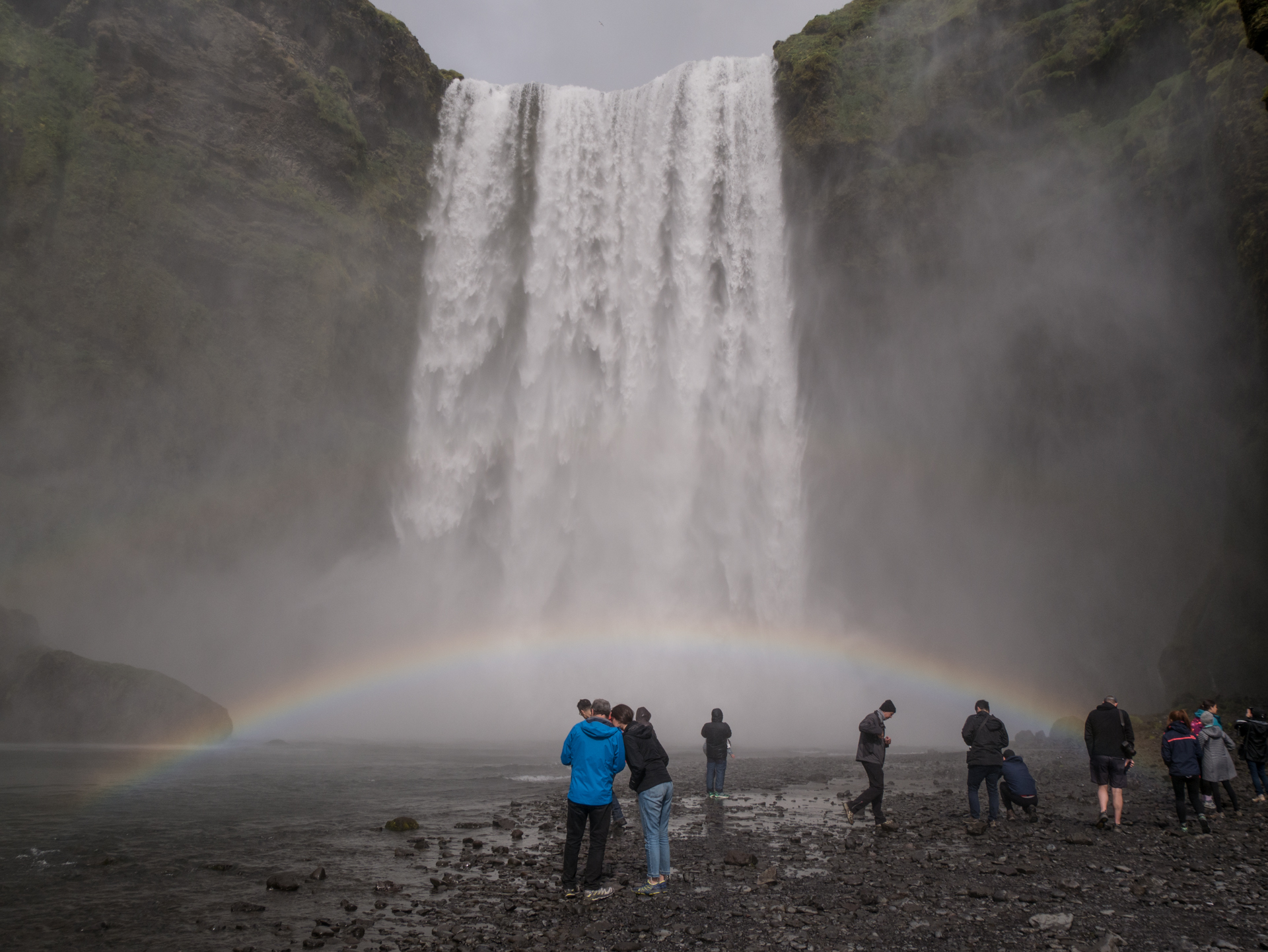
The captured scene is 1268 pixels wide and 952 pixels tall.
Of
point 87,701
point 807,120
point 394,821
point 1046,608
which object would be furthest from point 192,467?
point 1046,608

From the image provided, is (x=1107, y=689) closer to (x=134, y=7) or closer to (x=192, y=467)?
(x=192, y=467)

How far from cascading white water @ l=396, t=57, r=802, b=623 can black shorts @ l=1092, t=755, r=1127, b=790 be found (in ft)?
81.4

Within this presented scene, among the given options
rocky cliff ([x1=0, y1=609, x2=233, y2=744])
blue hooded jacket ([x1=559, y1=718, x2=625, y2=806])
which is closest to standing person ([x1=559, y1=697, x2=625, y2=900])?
blue hooded jacket ([x1=559, y1=718, x2=625, y2=806])

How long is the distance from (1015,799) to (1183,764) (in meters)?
2.19

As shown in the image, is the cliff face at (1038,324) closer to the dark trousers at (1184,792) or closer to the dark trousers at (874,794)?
the dark trousers at (1184,792)

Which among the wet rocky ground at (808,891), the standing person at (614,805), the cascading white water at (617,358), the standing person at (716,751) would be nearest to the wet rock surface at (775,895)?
the wet rocky ground at (808,891)

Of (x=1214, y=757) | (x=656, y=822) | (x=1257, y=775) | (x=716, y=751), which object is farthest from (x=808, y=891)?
(x=1257, y=775)

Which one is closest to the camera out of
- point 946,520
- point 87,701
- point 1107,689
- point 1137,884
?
point 1137,884

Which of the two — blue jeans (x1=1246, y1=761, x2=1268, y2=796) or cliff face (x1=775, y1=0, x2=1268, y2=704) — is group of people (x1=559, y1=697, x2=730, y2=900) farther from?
cliff face (x1=775, y1=0, x2=1268, y2=704)

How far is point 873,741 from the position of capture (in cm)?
1101

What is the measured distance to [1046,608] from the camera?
3422cm

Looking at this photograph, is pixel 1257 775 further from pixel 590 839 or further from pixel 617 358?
pixel 617 358

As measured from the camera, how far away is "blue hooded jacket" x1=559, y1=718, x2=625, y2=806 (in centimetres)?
744

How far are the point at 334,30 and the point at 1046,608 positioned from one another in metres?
44.1
